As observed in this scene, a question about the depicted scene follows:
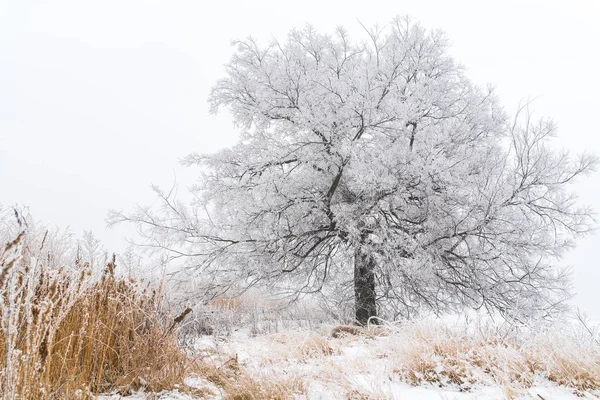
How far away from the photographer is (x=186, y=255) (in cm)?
628

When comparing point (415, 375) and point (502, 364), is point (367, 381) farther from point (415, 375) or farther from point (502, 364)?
point (502, 364)

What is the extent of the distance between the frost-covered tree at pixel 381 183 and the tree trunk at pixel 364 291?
1.3 inches

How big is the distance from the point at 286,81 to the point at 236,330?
440 cm

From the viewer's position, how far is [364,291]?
22.9ft

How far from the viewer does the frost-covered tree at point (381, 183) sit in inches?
208

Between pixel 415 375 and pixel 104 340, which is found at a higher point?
pixel 104 340

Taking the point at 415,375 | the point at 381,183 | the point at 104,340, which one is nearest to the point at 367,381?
the point at 415,375

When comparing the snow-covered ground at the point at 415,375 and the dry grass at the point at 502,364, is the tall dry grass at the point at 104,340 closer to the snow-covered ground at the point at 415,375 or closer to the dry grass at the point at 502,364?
the snow-covered ground at the point at 415,375

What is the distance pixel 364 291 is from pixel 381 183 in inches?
102

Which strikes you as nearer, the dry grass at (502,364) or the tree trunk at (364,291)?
the dry grass at (502,364)

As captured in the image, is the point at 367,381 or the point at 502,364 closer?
the point at 367,381

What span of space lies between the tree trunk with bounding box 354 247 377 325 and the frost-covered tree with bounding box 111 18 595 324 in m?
0.03

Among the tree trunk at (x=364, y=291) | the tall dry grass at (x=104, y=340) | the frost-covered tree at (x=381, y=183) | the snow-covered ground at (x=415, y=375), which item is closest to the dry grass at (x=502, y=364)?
the snow-covered ground at (x=415, y=375)

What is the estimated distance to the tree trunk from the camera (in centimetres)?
666
